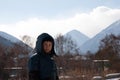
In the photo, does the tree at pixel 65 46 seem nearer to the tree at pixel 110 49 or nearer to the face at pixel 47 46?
the tree at pixel 110 49

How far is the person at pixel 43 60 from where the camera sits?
4.42 meters

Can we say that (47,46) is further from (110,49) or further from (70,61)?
(110,49)

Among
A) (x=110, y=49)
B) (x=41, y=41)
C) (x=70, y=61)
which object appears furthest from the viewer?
(x=110, y=49)

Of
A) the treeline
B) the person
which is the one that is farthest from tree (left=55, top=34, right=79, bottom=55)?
the person

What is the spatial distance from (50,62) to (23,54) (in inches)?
1294

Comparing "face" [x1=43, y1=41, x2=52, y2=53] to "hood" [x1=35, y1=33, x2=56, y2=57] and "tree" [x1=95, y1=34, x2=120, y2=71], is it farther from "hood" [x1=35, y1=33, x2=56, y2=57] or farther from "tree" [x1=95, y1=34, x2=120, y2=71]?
"tree" [x1=95, y1=34, x2=120, y2=71]

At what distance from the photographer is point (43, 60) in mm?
4488

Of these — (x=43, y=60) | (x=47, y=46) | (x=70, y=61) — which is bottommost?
(x=43, y=60)

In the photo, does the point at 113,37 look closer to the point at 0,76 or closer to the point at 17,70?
the point at 17,70

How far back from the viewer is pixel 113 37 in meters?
46.4

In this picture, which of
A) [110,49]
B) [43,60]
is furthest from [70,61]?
[43,60]

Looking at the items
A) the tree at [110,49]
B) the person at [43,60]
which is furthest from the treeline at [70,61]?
the person at [43,60]

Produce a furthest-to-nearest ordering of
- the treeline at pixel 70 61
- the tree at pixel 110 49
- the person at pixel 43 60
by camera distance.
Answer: the tree at pixel 110 49, the treeline at pixel 70 61, the person at pixel 43 60

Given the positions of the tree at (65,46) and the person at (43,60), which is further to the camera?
the tree at (65,46)
